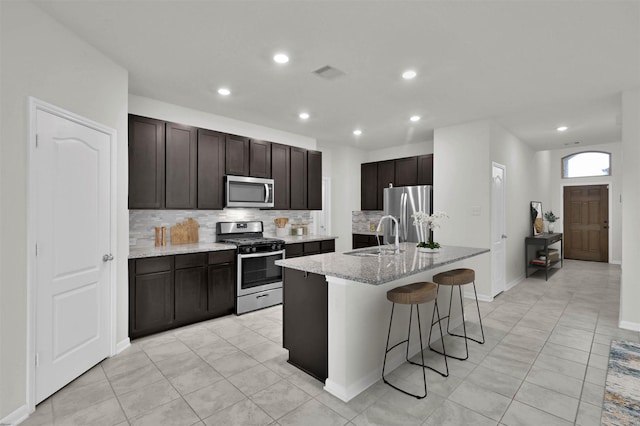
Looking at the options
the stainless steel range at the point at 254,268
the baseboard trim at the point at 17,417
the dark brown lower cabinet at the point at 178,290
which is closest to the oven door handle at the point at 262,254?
the stainless steel range at the point at 254,268

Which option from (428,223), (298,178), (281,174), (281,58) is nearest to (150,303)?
(281,174)

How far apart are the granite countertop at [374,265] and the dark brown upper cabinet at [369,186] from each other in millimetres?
3752

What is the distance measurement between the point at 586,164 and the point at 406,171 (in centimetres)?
562

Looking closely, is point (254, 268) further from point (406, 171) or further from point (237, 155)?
point (406, 171)

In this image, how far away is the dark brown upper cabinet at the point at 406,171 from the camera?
623cm

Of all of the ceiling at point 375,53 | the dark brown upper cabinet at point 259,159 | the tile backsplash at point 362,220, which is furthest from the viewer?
the tile backsplash at point 362,220

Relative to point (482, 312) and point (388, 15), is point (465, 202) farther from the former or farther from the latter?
point (388, 15)

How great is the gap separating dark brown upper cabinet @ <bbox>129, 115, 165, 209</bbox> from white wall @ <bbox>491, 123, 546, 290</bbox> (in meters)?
4.75

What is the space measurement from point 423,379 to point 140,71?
12.8 feet

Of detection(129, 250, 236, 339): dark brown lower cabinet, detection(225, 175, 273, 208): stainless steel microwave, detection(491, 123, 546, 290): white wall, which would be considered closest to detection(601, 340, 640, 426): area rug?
detection(491, 123, 546, 290): white wall

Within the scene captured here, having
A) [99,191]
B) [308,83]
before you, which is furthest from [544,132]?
[99,191]

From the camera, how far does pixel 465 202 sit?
5.13 m

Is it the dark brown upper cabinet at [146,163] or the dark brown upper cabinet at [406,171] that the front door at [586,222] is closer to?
the dark brown upper cabinet at [406,171]

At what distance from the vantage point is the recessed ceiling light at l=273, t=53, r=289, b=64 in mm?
2893
